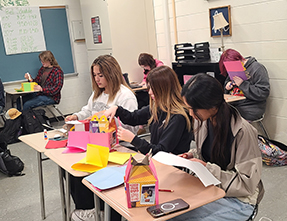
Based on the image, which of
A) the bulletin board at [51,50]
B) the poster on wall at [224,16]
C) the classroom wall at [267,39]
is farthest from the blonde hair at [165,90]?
the bulletin board at [51,50]

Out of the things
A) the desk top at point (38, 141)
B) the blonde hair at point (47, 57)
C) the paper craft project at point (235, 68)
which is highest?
the blonde hair at point (47, 57)

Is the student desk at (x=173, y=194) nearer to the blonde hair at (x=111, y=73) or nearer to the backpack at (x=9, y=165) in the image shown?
the blonde hair at (x=111, y=73)

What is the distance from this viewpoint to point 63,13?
245 inches

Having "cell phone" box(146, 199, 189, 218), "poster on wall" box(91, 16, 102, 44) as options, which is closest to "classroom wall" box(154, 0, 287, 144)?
"poster on wall" box(91, 16, 102, 44)

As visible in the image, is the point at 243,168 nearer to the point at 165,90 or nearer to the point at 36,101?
the point at 165,90

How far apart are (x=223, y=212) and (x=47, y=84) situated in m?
4.58

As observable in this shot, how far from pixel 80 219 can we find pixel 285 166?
2.16 metres

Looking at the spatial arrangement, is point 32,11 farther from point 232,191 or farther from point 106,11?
point 232,191

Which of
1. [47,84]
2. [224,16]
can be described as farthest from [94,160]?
[47,84]

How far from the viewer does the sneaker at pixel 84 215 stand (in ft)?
7.39

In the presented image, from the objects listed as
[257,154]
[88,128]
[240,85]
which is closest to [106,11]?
[240,85]

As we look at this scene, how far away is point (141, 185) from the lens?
4.54 ft

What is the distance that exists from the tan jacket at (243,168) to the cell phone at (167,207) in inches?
10.8

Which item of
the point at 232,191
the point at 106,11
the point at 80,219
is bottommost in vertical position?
the point at 80,219
